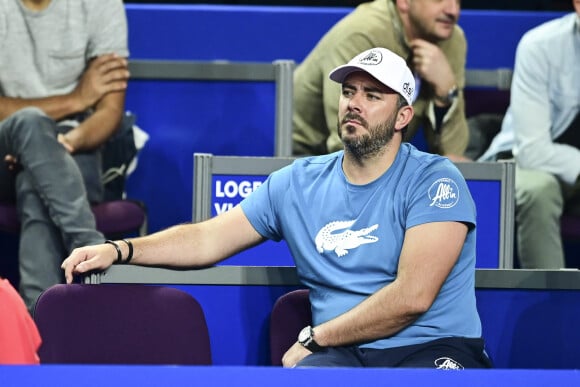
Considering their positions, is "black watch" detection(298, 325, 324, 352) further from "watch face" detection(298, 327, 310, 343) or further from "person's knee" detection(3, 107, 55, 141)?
"person's knee" detection(3, 107, 55, 141)

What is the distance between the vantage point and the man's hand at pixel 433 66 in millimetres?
4387

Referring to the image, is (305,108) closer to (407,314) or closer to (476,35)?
(476,35)

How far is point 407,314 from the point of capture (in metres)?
2.91

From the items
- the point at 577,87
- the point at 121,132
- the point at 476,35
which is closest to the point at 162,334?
the point at 121,132

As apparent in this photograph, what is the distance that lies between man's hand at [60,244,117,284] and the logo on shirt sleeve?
0.76 meters

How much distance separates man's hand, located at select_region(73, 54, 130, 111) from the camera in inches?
175

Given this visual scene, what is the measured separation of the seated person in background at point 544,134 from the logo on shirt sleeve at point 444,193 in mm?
1509

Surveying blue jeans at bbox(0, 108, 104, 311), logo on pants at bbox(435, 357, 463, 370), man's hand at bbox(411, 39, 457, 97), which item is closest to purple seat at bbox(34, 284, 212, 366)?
logo on pants at bbox(435, 357, 463, 370)

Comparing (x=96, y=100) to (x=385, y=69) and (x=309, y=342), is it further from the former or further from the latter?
(x=309, y=342)

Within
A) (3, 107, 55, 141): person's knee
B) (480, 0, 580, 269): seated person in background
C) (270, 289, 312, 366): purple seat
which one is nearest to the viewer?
(270, 289, 312, 366): purple seat

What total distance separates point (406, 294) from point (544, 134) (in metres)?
1.92

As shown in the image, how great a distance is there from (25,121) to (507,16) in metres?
2.52

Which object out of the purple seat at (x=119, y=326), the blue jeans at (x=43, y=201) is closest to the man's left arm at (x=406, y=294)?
the purple seat at (x=119, y=326)

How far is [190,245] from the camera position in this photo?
10.3 ft
